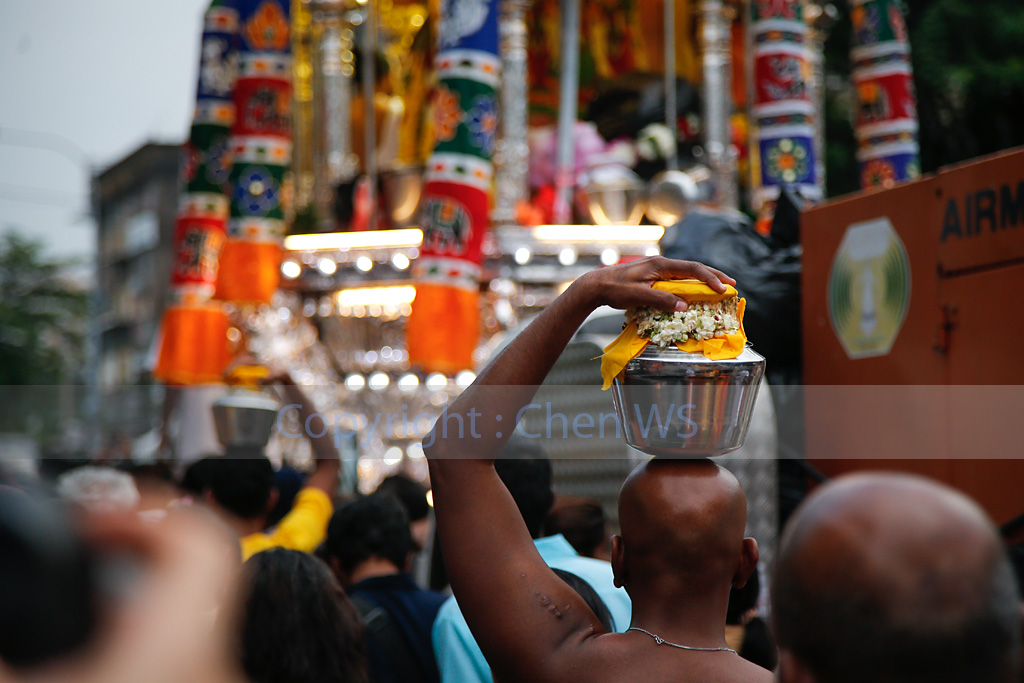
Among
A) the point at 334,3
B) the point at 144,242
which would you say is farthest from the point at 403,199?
the point at 144,242

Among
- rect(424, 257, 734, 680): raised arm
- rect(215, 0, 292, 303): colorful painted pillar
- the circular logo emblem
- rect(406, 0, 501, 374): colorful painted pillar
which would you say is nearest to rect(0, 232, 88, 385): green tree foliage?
rect(215, 0, 292, 303): colorful painted pillar

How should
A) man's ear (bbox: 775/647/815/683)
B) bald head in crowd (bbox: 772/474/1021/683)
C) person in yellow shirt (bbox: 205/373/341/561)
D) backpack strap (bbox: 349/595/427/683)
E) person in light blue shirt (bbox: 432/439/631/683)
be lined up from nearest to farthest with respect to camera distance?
bald head in crowd (bbox: 772/474/1021/683) → man's ear (bbox: 775/647/815/683) → person in light blue shirt (bbox: 432/439/631/683) → backpack strap (bbox: 349/595/427/683) → person in yellow shirt (bbox: 205/373/341/561)

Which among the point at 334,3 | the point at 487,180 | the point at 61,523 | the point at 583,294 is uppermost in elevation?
the point at 334,3

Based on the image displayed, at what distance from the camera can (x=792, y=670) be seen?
4.30ft

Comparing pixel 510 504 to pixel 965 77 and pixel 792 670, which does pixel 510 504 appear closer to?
pixel 792 670

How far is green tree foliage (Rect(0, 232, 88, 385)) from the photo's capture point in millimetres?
35875

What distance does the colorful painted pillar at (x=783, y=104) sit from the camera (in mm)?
10664

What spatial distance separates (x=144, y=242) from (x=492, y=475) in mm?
47571

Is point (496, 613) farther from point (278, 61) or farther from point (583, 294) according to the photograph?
point (278, 61)

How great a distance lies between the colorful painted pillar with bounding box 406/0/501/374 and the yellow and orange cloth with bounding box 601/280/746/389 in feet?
20.6

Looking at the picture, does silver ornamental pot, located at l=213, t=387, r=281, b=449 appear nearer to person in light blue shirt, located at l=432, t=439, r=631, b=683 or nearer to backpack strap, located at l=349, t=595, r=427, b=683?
backpack strap, located at l=349, t=595, r=427, b=683

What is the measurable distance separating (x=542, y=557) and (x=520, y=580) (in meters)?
0.41

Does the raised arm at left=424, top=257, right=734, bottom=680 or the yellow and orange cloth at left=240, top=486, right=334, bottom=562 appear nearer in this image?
the raised arm at left=424, top=257, right=734, bottom=680

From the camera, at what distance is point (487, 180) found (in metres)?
9.26
